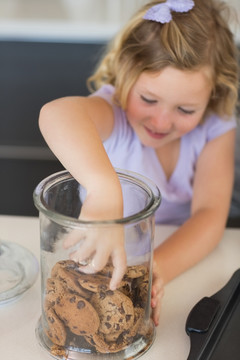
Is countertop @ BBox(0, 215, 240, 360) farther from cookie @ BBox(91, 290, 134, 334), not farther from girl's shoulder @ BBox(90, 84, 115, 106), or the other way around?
girl's shoulder @ BBox(90, 84, 115, 106)

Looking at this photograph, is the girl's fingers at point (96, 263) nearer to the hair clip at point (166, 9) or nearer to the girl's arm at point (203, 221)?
the girl's arm at point (203, 221)

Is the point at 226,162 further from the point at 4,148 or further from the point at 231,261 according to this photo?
the point at 4,148

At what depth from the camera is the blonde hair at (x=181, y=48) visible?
1029 millimetres

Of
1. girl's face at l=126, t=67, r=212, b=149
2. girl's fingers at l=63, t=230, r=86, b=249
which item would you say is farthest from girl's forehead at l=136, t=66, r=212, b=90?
girl's fingers at l=63, t=230, r=86, b=249

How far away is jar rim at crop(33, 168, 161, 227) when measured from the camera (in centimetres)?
60

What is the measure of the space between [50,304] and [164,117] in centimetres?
49

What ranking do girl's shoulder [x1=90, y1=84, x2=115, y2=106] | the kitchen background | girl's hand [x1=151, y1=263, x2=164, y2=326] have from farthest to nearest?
1. the kitchen background
2. girl's shoulder [x1=90, y1=84, x2=115, y2=106]
3. girl's hand [x1=151, y1=263, x2=164, y2=326]

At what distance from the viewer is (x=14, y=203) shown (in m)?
1.99

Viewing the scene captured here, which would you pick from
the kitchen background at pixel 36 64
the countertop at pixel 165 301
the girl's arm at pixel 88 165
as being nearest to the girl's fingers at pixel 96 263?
the girl's arm at pixel 88 165

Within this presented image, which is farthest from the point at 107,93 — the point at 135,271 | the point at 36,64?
the point at 36,64

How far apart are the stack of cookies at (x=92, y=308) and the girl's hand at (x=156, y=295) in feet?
0.21

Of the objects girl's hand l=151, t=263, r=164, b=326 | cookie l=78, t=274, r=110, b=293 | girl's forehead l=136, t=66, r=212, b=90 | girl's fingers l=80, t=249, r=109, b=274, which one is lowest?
girl's hand l=151, t=263, r=164, b=326

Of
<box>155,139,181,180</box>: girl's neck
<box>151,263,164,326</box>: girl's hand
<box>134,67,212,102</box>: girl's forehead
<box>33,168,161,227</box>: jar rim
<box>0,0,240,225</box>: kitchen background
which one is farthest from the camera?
<box>0,0,240,225</box>: kitchen background

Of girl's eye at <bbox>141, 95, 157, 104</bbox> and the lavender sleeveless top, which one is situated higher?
girl's eye at <bbox>141, 95, 157, 104</bbox>
